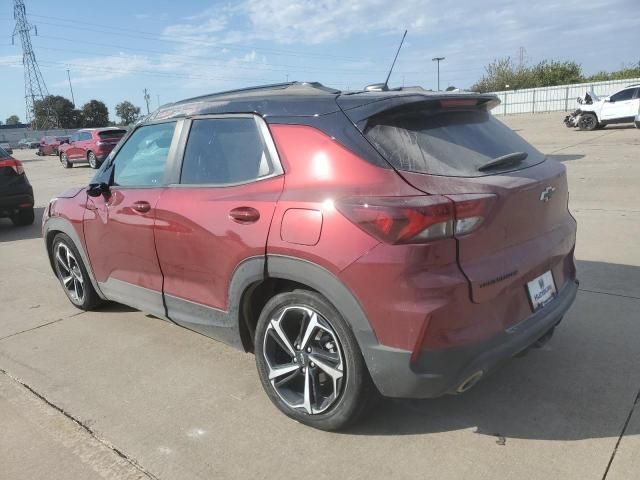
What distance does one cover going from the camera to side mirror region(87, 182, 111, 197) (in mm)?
3948

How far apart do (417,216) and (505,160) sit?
2.53 feet

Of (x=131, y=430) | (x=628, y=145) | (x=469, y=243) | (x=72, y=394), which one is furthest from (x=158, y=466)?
(x=628, y=145)

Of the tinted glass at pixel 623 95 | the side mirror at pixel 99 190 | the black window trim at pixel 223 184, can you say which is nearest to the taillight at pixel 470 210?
the black window trim at pixel 223 184

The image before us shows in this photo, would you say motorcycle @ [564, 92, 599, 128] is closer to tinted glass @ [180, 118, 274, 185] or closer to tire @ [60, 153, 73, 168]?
tire @ [60, 153, 73, 168]

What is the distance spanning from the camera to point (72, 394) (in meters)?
3.32

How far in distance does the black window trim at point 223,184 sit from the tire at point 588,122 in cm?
2225

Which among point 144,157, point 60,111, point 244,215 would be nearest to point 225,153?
point 244,215

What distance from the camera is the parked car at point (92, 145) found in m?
23.2

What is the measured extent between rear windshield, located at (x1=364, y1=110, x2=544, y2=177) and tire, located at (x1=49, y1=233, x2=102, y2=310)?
9.98 ft

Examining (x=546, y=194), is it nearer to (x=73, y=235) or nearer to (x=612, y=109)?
(x=73, y=235)

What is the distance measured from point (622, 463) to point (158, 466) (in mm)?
2131

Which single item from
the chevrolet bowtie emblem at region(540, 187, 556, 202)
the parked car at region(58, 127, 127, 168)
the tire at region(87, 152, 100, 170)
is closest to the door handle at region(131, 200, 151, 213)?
the chevrolet bowtie emblem at region(540, 187, 556, 202)

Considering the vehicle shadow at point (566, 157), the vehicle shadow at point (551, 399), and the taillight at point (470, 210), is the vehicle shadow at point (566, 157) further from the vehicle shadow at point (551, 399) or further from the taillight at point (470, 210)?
the taillight at point (470, 210)

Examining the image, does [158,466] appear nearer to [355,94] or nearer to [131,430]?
[131,430]
